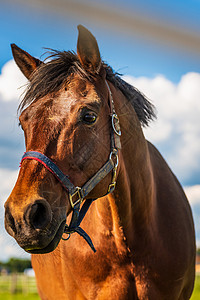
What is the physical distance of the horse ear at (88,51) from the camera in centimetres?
285

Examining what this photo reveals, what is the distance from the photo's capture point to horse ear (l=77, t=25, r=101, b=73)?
285cm

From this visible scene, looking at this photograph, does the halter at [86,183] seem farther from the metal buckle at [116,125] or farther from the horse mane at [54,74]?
the horse mane at [54,74]

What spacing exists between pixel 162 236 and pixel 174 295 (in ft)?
2.09

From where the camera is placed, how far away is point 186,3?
625 mm

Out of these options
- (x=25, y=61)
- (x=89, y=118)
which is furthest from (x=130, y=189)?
(x=25, y=61)

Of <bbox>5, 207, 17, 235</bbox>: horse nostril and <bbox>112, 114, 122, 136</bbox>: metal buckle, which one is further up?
<bbox>112, 114, 122, 136</bbox>: metal buckle

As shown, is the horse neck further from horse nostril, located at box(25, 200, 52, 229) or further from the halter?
horse nostril, located at box(25, 200, 52, 229)

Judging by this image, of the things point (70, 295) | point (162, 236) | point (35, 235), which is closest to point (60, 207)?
point (35, 235)

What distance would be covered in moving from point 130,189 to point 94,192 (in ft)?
2.27

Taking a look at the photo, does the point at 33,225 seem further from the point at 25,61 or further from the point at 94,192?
the point at 25,61

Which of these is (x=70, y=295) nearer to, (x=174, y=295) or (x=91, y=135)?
(x=174, y=295)

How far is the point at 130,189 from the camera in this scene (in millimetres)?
3430

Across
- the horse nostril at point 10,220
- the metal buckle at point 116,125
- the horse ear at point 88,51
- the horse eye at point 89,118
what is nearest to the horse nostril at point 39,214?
the horse nostril at point 10,220

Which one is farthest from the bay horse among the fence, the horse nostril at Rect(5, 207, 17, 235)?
the fence
